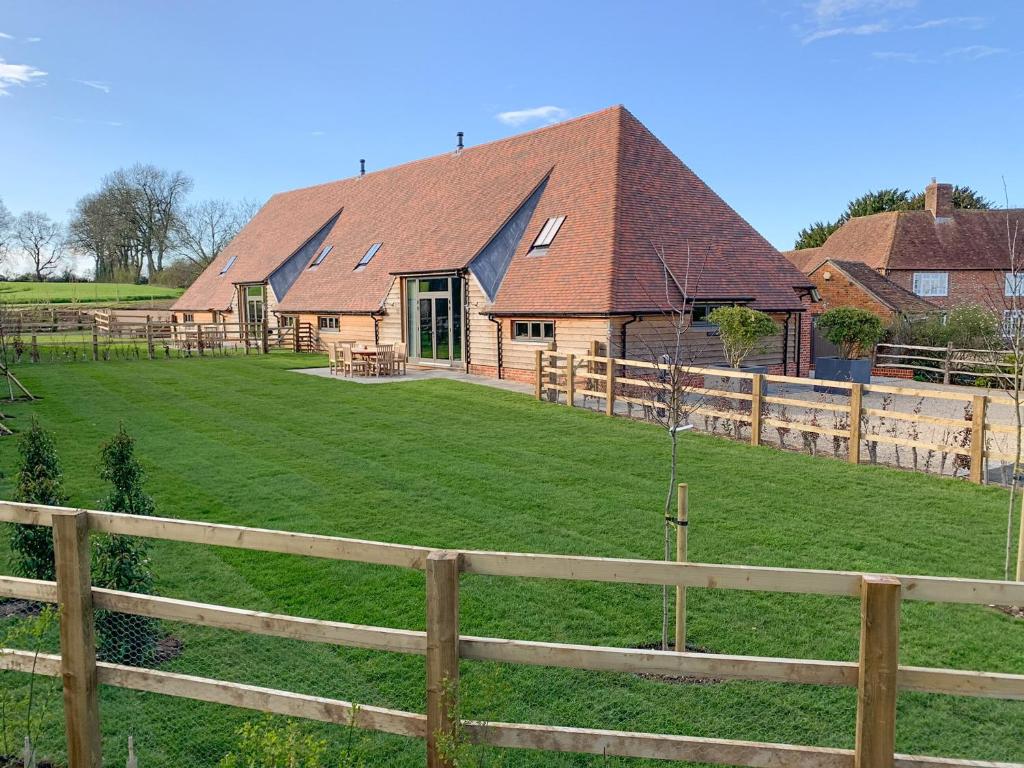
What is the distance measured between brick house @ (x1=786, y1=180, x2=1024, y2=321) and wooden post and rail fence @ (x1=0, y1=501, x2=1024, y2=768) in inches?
1486

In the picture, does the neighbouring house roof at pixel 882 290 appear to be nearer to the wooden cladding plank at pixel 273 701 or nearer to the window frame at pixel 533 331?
the window frame at pixel 533 331

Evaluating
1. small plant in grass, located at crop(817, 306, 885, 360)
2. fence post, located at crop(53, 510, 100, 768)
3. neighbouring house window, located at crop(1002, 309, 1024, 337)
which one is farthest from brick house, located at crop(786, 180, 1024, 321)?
fence post, located at crop(53, 510, 100, 768)

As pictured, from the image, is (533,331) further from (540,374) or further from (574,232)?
(540,374)

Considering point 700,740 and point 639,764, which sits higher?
point 700,740

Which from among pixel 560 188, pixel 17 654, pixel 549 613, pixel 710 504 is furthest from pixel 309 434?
pixel 560 188

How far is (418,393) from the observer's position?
1897 cm

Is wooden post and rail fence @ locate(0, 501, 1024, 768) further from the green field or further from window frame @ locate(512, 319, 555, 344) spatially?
the green field

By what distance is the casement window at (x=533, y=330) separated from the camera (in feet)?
69.2

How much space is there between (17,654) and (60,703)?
110 cm

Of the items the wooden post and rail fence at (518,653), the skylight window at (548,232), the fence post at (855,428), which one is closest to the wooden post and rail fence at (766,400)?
the fence post at (855,428)

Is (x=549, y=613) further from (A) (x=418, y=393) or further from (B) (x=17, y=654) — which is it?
(A) (x=418, y=393)

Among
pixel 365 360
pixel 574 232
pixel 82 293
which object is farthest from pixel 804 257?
pixel 82 293

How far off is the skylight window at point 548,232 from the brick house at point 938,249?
1974 cm

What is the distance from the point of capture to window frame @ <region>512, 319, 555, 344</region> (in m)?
21.1
